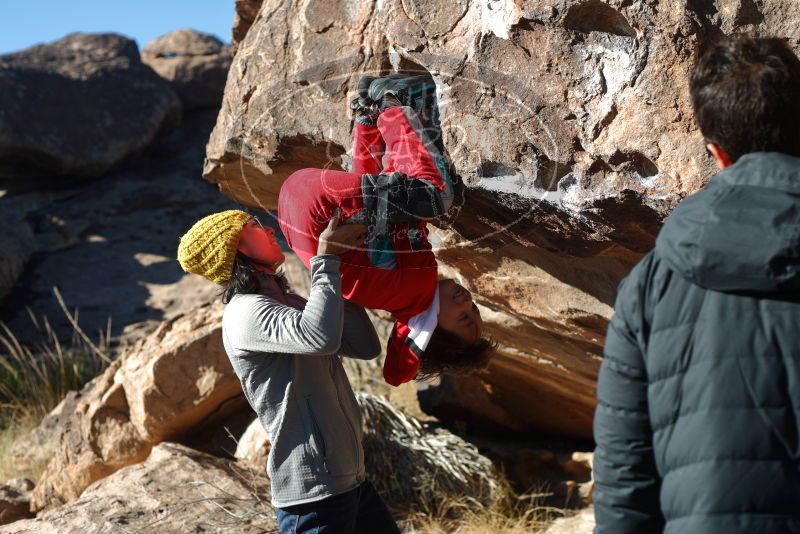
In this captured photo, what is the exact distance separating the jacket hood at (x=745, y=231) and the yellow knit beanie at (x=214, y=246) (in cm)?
142

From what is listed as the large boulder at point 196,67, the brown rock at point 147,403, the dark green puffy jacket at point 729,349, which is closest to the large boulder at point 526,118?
the dark green puffy jacket at point 729,349

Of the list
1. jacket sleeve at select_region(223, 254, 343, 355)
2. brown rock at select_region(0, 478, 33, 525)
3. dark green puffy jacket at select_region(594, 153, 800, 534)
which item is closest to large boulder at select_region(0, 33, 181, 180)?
brown rock at select_region(0, 478, 33, 525)

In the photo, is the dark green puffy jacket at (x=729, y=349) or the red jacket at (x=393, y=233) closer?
the dark green puffy jacket at (x=729, y=349)

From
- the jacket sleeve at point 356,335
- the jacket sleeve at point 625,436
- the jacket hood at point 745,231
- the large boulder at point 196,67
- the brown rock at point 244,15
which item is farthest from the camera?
the large boulder at point 196,67

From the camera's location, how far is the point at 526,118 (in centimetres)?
300

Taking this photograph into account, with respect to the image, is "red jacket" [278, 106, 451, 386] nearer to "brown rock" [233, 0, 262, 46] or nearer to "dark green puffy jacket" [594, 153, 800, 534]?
"dark green puffy jacket" [594, 153, 800, 534]

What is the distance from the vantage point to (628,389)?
1845 mm

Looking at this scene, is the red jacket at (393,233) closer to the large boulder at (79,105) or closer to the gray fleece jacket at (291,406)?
the gray fleece jacket at (291,406)

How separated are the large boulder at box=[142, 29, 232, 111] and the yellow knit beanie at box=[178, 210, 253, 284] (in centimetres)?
915

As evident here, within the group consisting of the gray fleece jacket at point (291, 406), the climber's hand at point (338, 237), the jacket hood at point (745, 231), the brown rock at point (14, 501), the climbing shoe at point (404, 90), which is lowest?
the brown rock at point (14, 501)

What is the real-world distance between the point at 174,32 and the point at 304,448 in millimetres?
10825

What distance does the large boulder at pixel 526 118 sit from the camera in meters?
2.76

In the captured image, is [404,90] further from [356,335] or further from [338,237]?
[356,335]

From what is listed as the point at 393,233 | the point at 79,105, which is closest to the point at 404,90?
the point at 393,233
